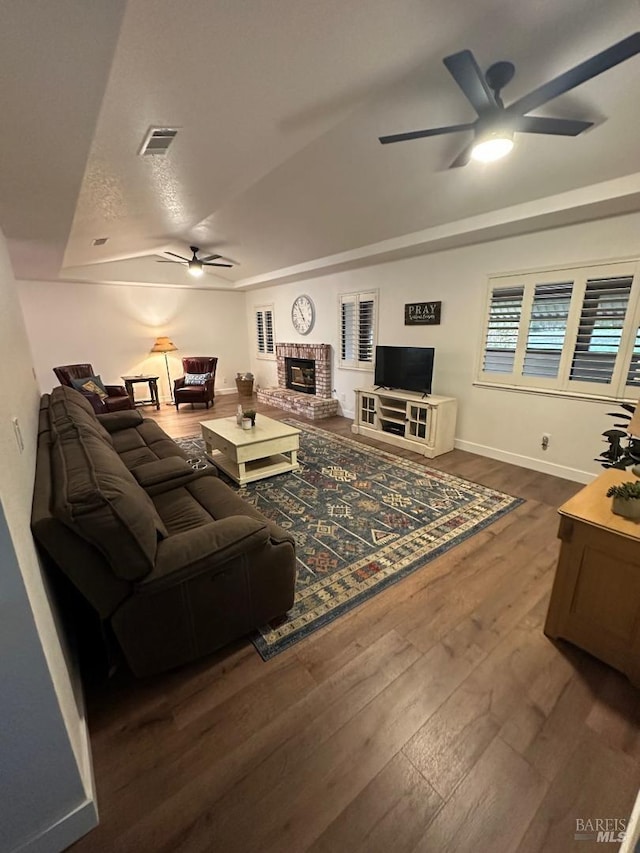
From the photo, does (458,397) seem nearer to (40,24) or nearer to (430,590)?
(430,590)

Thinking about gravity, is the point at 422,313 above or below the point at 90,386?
above

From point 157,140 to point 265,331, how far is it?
224 inches

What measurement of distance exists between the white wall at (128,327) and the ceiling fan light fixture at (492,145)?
21.9 ft

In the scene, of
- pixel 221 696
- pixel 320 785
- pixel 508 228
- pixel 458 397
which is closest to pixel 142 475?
pixel 221 696

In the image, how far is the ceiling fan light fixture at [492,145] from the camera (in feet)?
5.76

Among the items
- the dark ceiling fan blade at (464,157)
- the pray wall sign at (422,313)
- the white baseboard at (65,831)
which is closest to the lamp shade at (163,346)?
the pray wall sign at (422,313)

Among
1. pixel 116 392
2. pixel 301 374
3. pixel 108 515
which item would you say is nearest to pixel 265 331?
pixel 301 374

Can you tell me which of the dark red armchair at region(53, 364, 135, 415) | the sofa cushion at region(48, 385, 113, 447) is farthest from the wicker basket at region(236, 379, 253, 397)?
the sofa cushion at region(48, 385, 113, 447)

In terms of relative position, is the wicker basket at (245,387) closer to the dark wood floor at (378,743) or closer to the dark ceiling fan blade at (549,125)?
the dark wood floor at (378,743)

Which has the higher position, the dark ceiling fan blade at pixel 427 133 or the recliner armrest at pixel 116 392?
the dark ceiling fan blade at pixel 427 133

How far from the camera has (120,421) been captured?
3807 mm

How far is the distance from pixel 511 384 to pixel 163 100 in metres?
3.71

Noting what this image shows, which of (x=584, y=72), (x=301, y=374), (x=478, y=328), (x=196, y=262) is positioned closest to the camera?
(x=584, y=72)

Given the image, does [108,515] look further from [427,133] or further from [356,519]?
[427,133]
